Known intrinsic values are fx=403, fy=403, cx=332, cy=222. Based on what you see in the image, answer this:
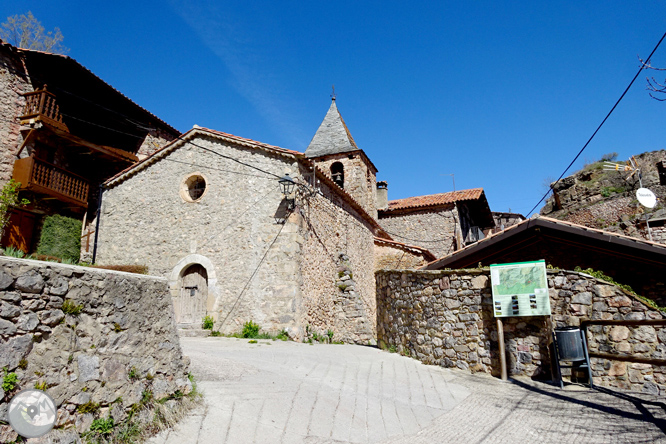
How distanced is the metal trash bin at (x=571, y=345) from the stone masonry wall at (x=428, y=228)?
1561 cm

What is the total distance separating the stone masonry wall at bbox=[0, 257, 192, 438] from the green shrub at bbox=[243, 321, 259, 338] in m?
6.58

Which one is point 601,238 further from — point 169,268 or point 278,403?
point 169,268

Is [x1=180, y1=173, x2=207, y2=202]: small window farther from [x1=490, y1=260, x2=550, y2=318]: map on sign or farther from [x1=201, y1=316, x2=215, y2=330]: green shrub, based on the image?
[x1=490, y1=260, x2=550, y2=318]: map on sign

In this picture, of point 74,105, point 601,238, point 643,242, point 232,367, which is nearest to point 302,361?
point 232,367

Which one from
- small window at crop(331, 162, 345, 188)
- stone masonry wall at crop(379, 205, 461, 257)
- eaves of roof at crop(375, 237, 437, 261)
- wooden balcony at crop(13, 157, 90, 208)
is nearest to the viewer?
wooden balcony at crop(13, 157, 90, 208)

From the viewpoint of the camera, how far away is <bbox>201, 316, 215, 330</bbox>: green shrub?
452 inches

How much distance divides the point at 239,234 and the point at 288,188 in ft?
6.67

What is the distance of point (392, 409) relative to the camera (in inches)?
211

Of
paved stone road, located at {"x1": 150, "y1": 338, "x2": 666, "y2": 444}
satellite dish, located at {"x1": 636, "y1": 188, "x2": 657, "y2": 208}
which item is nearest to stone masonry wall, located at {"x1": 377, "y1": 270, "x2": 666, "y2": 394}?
paved stone road, located at {"x1": 150, "y1": 338, "x2": 666, "y2": 444}

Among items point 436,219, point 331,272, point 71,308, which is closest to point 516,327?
point 71,308

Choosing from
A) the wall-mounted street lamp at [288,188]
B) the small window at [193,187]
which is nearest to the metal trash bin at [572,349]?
the wall-mounted street lamp at [288,188]

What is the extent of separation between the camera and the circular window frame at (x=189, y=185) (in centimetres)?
1303

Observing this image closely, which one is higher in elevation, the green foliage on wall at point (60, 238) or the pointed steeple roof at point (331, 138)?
the pointed steeple roof at point (331, 138)

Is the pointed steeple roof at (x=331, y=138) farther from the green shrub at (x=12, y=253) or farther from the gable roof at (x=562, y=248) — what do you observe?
the green shrub at (x=12, y=253)
